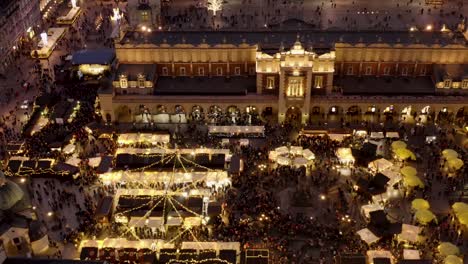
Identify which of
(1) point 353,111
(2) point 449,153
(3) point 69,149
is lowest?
(3) point 69,149

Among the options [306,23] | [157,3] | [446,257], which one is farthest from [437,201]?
[157,3]

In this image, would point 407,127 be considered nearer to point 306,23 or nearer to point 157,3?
point 306,23

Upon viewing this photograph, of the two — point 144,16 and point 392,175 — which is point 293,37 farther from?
point 144,16

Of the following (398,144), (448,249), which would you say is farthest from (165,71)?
(448,249)

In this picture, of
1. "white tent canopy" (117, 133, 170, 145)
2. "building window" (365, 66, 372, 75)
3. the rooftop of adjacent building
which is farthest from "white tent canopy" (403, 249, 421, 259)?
the rooftop of adjacent building

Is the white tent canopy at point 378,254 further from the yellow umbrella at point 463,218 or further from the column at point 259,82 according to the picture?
the column at point 259,82

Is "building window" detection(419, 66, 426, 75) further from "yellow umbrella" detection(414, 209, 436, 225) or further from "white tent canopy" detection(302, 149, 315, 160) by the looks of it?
"yellow umbrella" detection(414, 209, 436, 225)

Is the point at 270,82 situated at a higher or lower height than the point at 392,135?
higher
